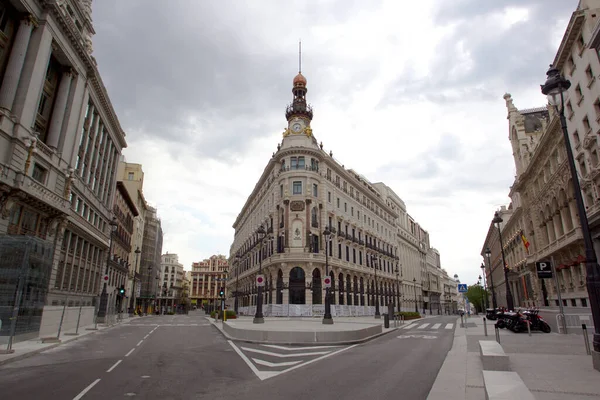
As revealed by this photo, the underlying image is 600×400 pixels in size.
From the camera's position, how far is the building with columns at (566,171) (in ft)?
81.1

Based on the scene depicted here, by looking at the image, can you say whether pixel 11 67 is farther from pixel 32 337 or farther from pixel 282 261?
pixel 282 261

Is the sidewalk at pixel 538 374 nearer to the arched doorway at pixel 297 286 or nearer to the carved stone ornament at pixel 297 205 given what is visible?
the arched doorway at pixel 297 286

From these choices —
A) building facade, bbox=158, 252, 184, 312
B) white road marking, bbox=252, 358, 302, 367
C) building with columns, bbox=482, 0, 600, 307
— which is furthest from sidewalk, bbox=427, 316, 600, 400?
building facade, bbox=158, 252, 184, 312

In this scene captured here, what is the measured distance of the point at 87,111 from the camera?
1328 inches

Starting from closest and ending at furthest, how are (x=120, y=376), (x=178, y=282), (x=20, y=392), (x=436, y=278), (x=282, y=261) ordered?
(x=20, y=392) < (x=120, y=376) < (x=282, y=261) < (x=436, y=278) < (x=178, y=282)

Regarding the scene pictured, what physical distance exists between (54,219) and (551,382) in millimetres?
28944

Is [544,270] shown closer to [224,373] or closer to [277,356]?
[277,356]

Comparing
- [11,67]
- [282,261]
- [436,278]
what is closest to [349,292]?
[282,261]

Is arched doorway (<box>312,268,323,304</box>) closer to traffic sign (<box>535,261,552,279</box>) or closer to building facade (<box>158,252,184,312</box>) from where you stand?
traffic sign (<box>535,261,552,279</box>)

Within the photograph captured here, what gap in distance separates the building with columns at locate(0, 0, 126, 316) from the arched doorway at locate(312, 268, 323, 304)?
24.7 meters

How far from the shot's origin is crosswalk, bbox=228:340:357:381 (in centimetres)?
1041

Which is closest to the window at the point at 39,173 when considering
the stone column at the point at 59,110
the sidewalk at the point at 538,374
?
the stone column at the point at 59,110

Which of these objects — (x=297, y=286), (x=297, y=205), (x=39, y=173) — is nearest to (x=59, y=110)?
(x=39, y=173)

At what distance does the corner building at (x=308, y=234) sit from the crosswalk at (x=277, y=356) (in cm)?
2142
